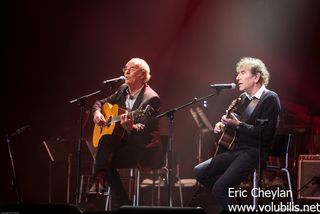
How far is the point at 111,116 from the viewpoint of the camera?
6.20 m

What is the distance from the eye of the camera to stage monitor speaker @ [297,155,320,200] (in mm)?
6809

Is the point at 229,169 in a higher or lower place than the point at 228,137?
lower

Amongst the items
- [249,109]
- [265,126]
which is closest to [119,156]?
[249,109]

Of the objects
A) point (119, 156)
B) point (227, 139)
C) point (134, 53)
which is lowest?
point (119, 156)

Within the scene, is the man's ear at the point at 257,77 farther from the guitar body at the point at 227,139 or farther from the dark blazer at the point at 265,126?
the guitar body at the point at 227,139

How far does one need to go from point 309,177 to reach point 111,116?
2516mm

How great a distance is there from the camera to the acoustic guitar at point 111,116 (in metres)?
5.97

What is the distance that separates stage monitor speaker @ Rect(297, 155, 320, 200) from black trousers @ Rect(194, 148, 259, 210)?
1491 millimetres

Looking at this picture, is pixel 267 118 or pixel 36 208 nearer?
pixel 36 208

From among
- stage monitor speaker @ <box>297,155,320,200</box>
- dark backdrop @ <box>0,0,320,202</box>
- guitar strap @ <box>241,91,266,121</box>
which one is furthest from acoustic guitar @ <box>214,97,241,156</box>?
dark backdrop @ <box>0,0,320,202</box>

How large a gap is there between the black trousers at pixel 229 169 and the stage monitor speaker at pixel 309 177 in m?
1.49

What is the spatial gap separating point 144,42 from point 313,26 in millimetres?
2522

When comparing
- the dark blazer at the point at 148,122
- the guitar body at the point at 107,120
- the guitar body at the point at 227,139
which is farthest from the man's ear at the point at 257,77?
the guitar body at the point at 107,120

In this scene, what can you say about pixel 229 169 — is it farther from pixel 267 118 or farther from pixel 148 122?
pixel 148 122
